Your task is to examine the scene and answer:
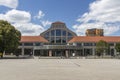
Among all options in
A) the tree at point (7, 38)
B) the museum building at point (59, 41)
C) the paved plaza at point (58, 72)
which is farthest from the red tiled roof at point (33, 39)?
the paved plaza at point (58, 72)

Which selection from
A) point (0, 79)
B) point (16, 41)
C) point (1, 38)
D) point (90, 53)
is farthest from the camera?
point (90, 53)

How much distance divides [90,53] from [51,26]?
19797 millimetres

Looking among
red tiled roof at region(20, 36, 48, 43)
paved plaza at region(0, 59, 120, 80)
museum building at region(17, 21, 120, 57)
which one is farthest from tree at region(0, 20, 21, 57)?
red tiled roof at region(20, 36, 48, 43)

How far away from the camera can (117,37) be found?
12162cm

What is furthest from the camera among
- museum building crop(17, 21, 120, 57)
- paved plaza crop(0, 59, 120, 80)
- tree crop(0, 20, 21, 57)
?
museum building crop(17, 21, 120, 57)

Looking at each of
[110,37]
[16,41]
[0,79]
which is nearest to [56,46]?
[110,37]

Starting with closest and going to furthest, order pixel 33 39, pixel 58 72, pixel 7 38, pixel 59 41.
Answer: pixel 58 72, pixel 7 38, pixel 33 39, pixel 59 41

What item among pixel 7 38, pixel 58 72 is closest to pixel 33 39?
pixel 7 38

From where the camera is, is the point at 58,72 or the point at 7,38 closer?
the point at 58,72

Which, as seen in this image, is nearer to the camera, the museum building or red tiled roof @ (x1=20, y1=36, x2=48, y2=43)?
the museum building

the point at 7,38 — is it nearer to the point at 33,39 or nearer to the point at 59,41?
the point at 33,39

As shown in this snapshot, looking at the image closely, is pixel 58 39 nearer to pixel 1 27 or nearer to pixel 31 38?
pixel 31 38

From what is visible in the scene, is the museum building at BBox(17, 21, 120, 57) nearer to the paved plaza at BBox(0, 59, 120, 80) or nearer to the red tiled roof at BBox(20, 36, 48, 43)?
the red tiled roof at BBox(20, 36, 48, 43)

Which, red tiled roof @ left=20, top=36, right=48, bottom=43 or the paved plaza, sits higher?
red tiled roof @ left=20, top=36, right=48, bottom=43
